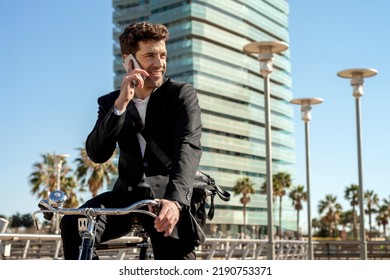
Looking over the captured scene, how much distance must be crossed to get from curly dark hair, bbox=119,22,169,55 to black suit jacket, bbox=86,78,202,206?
0.71ft

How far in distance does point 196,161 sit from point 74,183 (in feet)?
185

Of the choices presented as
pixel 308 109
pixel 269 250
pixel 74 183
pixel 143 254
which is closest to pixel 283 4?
pixel 74 183

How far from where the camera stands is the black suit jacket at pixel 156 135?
8.27ft

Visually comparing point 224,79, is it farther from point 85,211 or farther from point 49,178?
point 85,211

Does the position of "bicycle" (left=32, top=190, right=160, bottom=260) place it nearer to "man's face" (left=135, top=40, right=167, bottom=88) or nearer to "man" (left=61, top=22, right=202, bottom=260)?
"man" (left=61, top=22, right=202, bottom=260)

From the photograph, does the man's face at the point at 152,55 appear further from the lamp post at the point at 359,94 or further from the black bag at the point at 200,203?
the lamp post at the point at 359,94

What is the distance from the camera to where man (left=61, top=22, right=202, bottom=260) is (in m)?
2.47

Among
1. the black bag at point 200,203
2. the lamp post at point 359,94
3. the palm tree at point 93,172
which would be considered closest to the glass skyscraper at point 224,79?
the palm tree at point 93,172

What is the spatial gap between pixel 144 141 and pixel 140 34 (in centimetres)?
45

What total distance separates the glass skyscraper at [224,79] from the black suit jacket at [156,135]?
102m

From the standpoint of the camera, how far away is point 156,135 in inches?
106

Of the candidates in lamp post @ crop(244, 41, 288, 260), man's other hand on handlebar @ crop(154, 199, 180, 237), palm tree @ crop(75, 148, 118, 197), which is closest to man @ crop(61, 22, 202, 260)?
man's other hand on handlebar @ crop(154, 199, 180, 237)

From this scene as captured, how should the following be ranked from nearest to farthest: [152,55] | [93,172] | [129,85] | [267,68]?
[129,85] < [152,55] < [267,68] < [93,172]

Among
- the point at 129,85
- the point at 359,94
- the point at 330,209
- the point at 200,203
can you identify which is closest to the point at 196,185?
the point at 200,203
